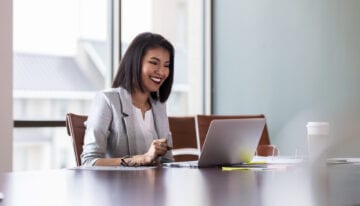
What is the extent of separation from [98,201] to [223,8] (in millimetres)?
4323

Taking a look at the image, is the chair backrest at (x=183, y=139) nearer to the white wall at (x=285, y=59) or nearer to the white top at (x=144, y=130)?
the white top at (x=144, y=130)

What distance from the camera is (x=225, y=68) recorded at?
5.25 m

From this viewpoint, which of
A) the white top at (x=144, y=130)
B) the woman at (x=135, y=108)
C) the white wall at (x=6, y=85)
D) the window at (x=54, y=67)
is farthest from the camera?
the window at (x=54, y=67)

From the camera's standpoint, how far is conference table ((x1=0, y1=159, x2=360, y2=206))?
700 mm

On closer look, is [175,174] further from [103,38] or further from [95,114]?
[103,38]

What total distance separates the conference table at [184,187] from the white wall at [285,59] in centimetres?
238

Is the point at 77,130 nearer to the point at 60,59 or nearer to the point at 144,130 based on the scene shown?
the point at 144,130

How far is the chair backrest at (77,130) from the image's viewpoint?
2521mm

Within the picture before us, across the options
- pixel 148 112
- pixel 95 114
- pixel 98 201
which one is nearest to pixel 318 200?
pixel 98 201

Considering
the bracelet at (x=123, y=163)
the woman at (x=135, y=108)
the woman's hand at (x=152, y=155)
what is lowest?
the bracelet at (x=123, y=163)

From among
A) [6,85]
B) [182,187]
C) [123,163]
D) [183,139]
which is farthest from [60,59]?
[182,187]

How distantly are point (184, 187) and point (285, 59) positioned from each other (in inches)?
139

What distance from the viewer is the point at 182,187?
4.58ft

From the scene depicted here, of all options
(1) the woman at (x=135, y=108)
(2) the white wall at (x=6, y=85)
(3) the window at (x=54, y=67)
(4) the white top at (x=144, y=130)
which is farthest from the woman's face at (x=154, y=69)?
(3) the window at (x=54, y=67)
